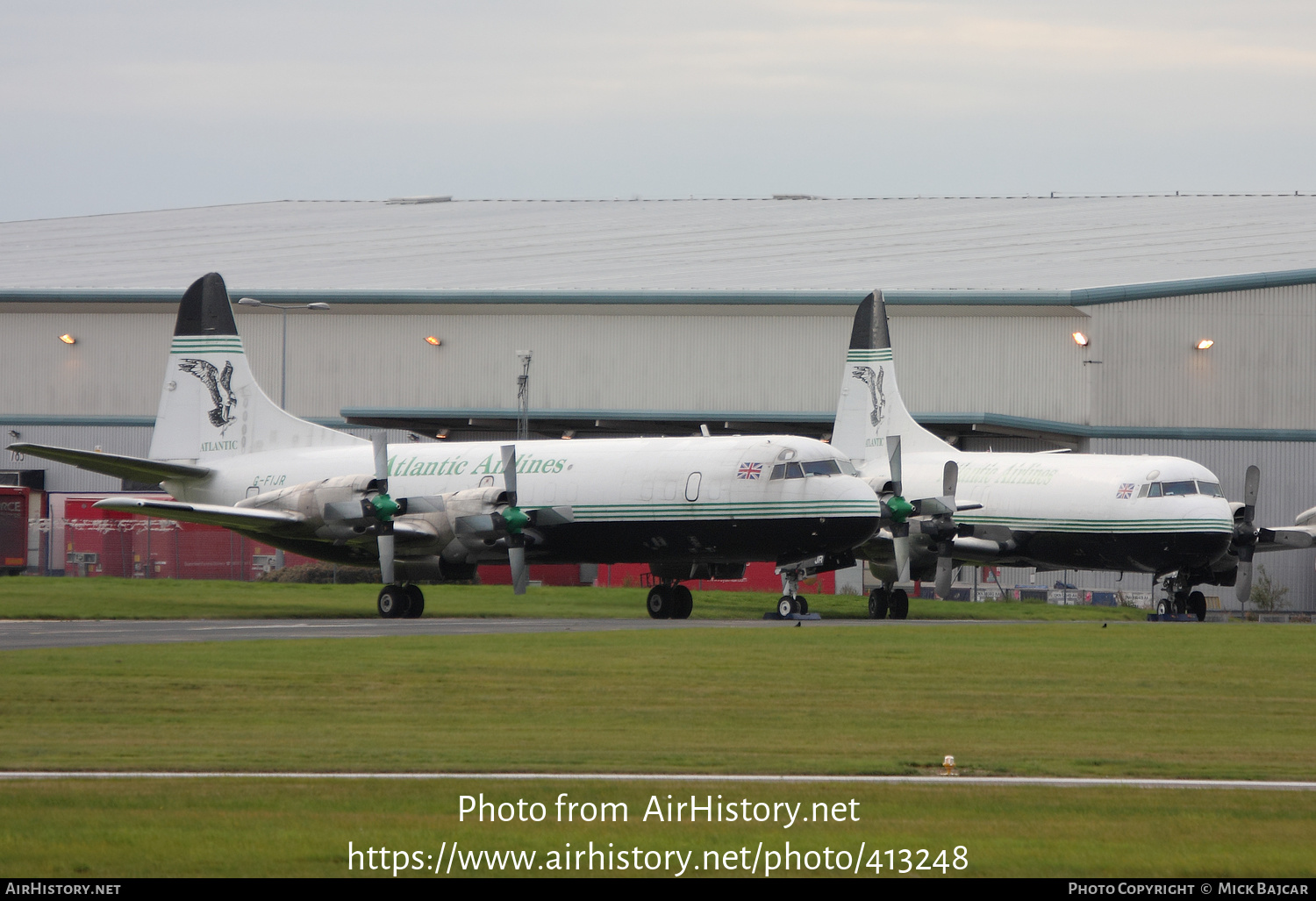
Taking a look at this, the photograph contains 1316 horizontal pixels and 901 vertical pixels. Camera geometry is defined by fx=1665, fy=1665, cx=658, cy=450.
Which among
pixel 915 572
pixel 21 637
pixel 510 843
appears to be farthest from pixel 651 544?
pixel 510 843

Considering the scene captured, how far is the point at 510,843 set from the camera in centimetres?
1298

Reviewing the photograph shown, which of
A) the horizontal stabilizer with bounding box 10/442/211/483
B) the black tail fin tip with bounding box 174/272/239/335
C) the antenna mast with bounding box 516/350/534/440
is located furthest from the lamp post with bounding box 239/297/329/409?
the horizontal stabilizer with bounding box 10/442/211/483

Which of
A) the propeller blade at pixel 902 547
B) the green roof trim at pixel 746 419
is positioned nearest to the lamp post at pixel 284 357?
the green roof trim at pixel 746 419

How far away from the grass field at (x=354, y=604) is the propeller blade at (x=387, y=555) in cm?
246

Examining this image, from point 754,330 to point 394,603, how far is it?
28475 mm

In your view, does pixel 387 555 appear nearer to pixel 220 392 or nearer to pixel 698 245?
pixel 220 392

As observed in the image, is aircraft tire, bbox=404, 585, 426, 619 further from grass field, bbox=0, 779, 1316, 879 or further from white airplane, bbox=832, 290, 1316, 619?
grass field, bbox=0, 779, 1316, 879

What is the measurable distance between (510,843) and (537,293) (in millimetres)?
55269

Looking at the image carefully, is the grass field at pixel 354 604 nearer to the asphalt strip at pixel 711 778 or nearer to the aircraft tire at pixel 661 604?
the aircraft tire at pixel 661 604

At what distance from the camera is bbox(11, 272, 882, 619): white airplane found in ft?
128

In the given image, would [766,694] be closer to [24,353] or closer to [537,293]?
[537,293]

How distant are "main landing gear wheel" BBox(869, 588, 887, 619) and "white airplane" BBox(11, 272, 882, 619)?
188 cm

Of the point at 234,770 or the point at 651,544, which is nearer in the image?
the point at 234,770

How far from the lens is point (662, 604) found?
4197 centimetres
